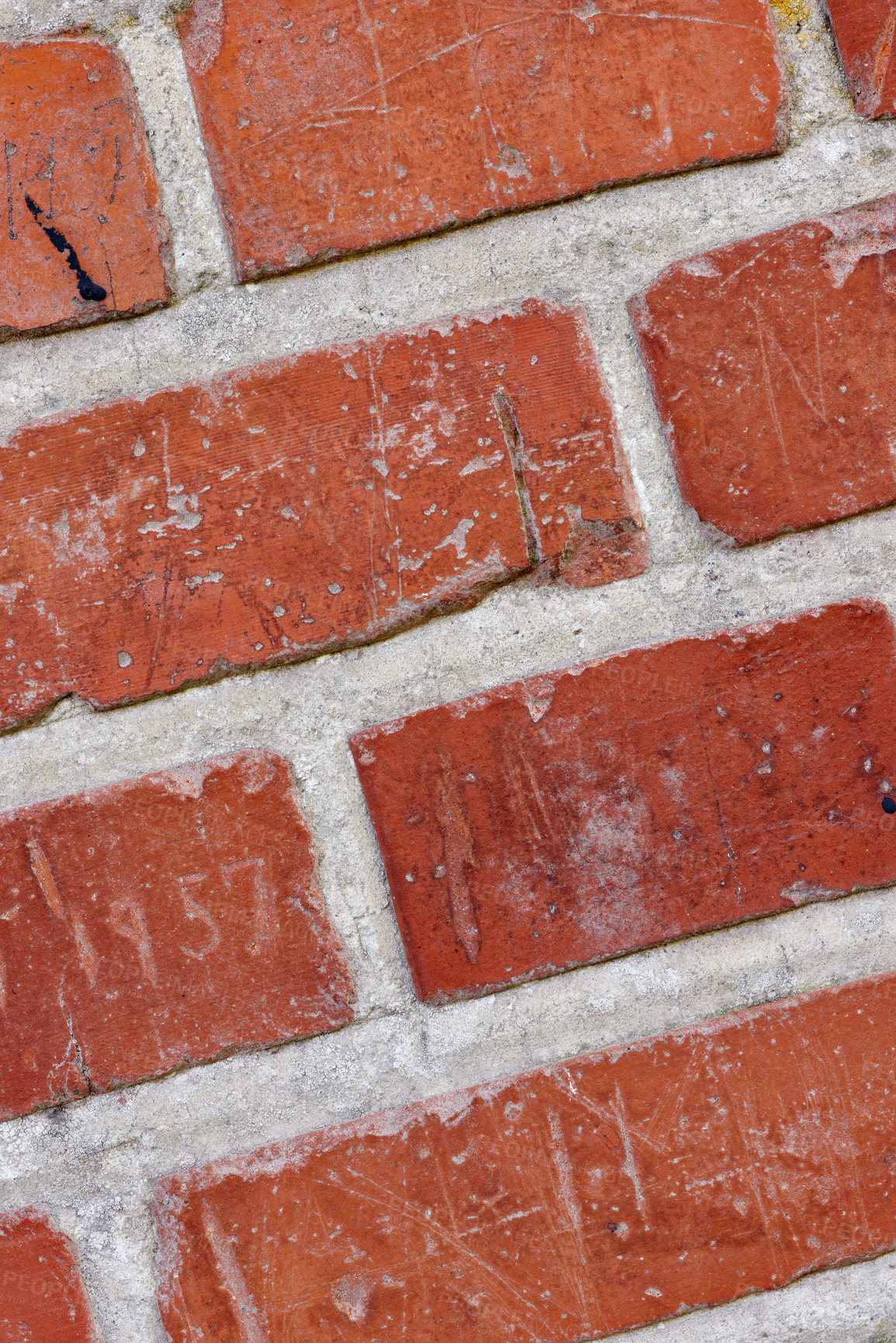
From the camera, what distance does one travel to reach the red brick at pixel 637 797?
0.82 meters

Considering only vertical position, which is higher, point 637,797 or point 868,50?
point 868,50

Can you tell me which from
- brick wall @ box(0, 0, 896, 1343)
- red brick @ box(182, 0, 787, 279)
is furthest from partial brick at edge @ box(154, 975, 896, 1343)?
red brick @ box(182, 0, 787, 279)

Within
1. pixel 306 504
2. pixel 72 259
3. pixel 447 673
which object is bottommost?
pixel 447 673

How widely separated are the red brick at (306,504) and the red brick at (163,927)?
12 centimetres

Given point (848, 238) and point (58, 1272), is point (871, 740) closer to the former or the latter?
point (848, 238)

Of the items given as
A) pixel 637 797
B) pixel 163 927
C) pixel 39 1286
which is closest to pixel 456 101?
pixel 637 797

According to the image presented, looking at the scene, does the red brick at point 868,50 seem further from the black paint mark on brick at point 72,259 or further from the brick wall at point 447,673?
the black paint mark on brick at point 72,259

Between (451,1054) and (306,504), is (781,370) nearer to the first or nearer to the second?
(306,504)

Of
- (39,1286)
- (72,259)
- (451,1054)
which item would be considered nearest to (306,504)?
(72,259)

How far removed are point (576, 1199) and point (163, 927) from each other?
0.46 m

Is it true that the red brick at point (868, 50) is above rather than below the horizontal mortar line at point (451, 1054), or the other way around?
above

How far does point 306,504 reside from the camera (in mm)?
811

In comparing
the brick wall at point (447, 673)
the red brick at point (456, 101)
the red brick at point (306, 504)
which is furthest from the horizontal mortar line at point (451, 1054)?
the red brick at point (456, 101)

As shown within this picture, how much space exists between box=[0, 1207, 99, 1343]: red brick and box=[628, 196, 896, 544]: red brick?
91 cm
